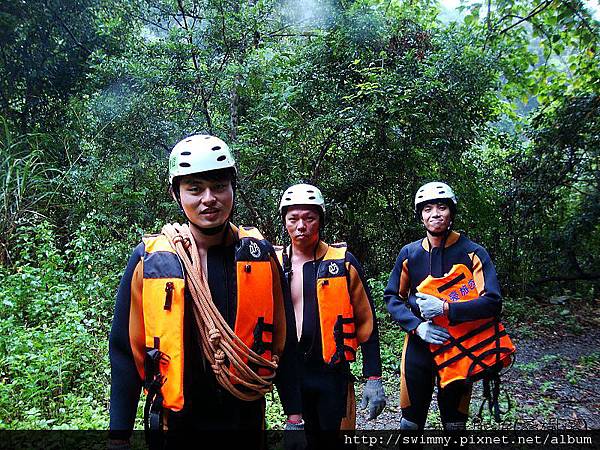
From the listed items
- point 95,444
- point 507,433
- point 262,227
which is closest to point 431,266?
point 507,433

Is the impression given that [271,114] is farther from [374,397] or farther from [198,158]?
[198,158]

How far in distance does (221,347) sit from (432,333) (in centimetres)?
184

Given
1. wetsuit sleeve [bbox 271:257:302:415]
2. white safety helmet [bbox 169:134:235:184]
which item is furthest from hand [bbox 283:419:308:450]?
white safety helmet [bbox 169:134:235:184]

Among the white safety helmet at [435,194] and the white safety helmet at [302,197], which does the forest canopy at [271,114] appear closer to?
the white safety helmet at [302,197]

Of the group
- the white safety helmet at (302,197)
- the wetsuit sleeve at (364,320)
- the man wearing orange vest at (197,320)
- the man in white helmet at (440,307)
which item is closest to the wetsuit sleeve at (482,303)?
the man in white helmet at (440,307)

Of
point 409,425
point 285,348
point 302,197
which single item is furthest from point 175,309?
point 409,425

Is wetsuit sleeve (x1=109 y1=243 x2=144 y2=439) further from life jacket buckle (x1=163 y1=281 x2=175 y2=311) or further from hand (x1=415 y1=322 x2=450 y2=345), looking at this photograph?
hand (x1=415 y1=322 x2=450 y2=345)

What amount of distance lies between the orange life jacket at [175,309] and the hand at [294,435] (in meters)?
0.37

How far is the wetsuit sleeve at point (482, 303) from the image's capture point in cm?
314

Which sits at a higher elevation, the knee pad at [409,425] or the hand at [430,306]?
the hand at [430,306]

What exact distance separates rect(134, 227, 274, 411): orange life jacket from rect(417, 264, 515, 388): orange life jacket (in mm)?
1635

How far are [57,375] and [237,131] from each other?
456cm

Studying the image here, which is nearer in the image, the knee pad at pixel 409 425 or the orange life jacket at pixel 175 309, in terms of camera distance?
the orange life jacket at pixel 175 309

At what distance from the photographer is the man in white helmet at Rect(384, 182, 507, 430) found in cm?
316
